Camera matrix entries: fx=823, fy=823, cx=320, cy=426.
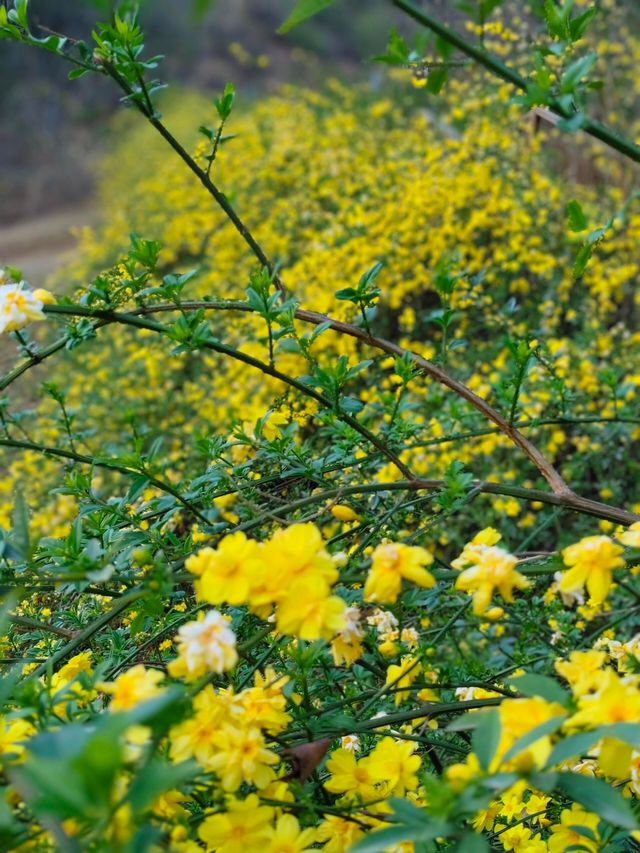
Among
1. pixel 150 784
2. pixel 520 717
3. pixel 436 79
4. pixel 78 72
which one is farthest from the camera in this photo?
pixel 78 72

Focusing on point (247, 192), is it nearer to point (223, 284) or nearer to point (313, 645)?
point (223, 284)

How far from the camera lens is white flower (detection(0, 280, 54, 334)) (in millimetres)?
896

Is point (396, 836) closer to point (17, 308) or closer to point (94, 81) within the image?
point (17, 308)

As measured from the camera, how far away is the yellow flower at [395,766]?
0.78 metres

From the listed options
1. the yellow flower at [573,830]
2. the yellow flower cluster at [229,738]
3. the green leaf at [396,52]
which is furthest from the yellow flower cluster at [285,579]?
the green leaf at [396,52]

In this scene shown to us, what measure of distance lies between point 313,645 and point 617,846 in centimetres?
39

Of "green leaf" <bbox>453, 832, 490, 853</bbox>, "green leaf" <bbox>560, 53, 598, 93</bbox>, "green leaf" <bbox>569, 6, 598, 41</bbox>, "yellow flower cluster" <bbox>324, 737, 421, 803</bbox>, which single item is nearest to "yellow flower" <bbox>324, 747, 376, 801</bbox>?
"yellow flower cluster" <bbox>324, 737, 421, 803</bbox>

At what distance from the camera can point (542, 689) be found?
2.15ft

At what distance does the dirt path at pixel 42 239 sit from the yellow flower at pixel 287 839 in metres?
7.86

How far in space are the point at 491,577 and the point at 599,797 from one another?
21 cm

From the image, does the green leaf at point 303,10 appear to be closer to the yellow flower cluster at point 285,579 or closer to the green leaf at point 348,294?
the yellow flower cluster at point 285,579

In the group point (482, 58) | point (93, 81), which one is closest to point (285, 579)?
point (482, 58)

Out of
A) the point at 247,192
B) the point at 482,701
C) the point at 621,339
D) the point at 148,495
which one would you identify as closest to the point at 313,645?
the point at 482,701

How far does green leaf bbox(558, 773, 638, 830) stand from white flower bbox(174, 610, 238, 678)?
0.91ft
